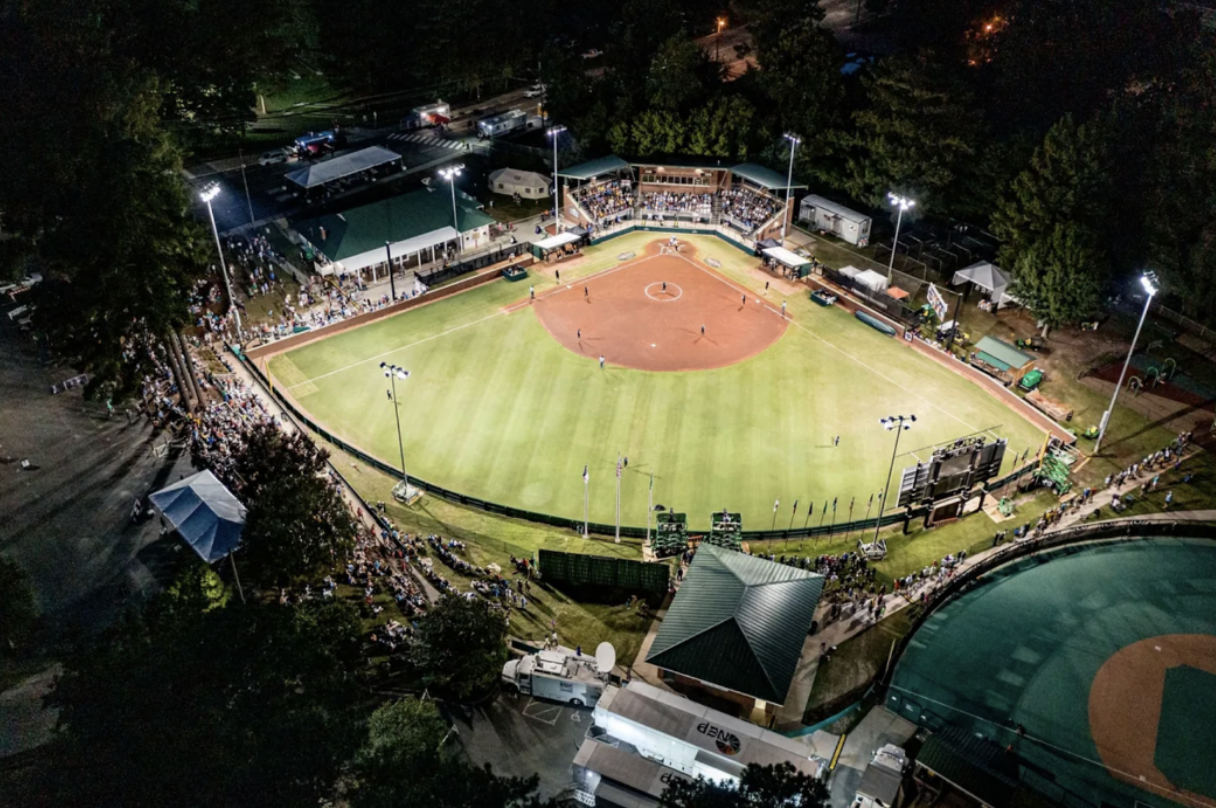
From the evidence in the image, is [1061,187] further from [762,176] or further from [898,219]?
[762,176]

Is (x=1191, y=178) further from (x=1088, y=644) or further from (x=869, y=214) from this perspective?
(x=1088, y=644)

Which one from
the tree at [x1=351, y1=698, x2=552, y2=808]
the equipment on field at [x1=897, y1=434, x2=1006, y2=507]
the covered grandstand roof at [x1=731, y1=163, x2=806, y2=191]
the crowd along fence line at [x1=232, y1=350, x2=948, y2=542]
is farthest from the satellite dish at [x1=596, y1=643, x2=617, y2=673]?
the covered grandstand roof at [x1=731, y1=163, x2=806, y2=191]

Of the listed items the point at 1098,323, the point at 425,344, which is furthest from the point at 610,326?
the point at 1098,323

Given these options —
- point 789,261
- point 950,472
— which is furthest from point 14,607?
point 789,261

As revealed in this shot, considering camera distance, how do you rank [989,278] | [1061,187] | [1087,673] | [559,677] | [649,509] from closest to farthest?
[1087,673], [559,677], [649,509], [1061,187], [989,278]

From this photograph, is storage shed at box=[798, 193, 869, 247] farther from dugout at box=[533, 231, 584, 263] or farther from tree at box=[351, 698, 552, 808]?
tree at box=[351, 698, 552, 808]
